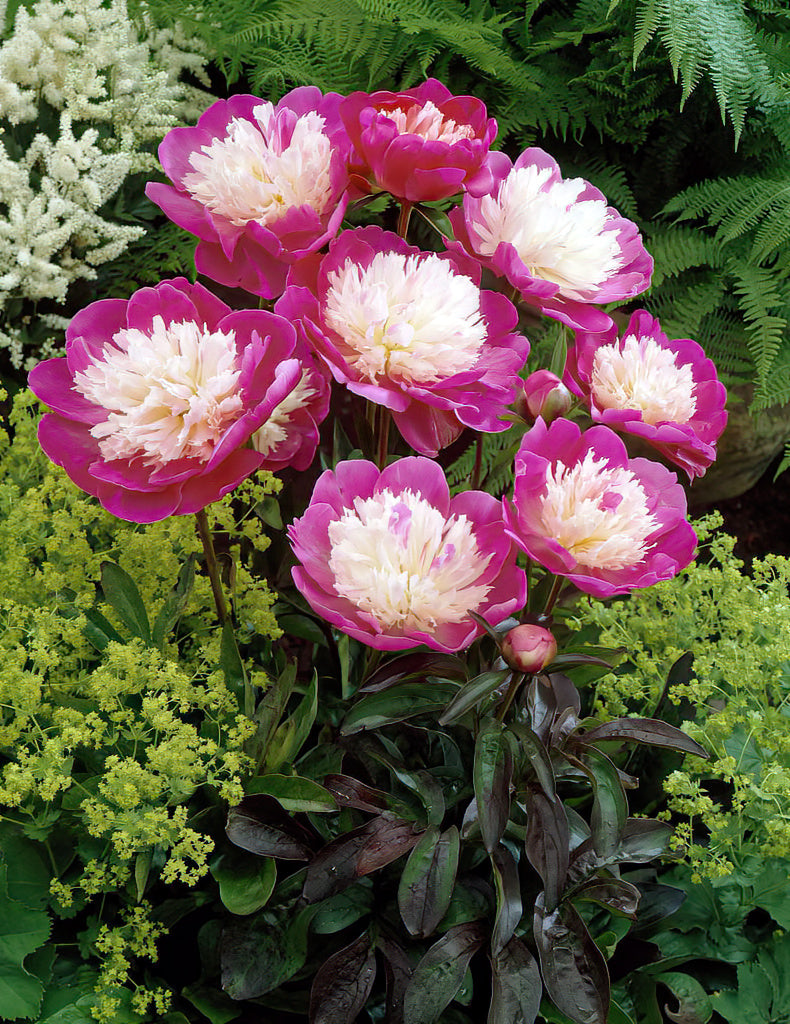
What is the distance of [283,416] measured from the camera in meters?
0.67

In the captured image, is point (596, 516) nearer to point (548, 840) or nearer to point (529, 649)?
point (529, 649)

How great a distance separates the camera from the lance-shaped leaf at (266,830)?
69 cm

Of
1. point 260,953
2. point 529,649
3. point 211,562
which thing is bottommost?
point 260,953

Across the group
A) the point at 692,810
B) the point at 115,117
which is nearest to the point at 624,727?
the point at 692,810

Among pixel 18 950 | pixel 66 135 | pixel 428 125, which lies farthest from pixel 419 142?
pixel 66 135

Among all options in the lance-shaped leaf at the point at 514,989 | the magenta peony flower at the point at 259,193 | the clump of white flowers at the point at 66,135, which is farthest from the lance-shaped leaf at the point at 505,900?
the clump of white flowers at the point at 66,135

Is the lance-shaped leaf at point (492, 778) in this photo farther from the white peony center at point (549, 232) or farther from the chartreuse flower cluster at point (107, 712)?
the white peony center at point (549, 232)

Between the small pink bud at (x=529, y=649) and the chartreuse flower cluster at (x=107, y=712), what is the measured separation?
0.79ft

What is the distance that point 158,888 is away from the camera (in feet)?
2.73

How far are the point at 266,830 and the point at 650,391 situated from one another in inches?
17.9

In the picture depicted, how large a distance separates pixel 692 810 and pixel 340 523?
391mm

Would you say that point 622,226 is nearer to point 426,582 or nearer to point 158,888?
point 426,582

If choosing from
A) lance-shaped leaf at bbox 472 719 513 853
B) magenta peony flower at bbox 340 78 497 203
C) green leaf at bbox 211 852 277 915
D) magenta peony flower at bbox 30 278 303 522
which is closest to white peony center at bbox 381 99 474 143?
magenta peony flower at bbox 340 78 497 203

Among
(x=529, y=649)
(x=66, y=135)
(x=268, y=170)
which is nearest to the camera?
(x=529, y=649)
